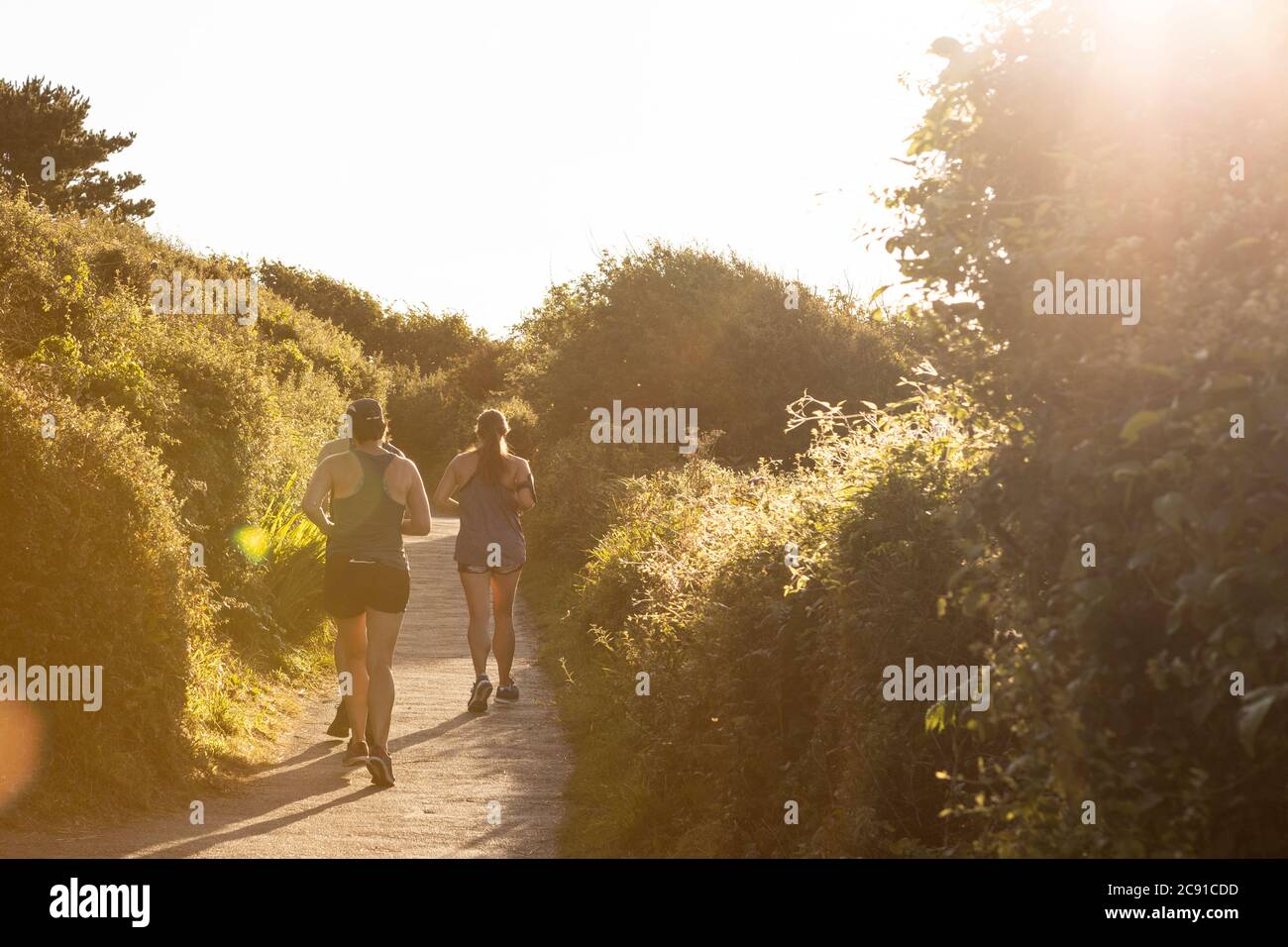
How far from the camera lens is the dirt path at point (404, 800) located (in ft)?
20.3

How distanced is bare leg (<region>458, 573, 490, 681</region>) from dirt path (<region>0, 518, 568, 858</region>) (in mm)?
472

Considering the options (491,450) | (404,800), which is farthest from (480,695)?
(404,800)

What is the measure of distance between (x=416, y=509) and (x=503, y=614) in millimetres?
2717

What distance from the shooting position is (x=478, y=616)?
10.1 metres

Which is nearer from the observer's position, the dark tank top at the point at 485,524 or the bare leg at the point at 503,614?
the dark tank top at the point at 485,524

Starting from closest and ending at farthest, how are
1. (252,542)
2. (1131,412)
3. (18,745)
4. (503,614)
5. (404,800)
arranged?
(1131,412)
(18,745)
(404,800)
(503,614)
(252,542)

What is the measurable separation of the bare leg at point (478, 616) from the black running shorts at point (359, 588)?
243 cm

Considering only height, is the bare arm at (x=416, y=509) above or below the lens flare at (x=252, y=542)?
above

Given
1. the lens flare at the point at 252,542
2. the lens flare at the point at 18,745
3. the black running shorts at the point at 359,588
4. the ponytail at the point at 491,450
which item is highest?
the ponytail at the point at 491,450

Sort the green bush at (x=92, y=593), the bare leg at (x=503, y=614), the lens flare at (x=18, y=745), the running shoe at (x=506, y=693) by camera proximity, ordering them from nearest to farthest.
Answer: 1. the lens flare at (x=18, y=745)
2. the green bush at (x=92, y=593)
3. the bare leg at (x=503, y=614)
4. the running shoe at (x=506, y=693)

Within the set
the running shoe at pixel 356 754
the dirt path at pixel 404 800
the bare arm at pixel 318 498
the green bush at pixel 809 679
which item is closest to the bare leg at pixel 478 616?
the dirt path at pixel 404 800

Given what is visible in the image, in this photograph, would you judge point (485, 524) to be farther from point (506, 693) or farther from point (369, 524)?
point (369, 524)

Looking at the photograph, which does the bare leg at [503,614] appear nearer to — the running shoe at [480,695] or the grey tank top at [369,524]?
the running shoe at [480,695]

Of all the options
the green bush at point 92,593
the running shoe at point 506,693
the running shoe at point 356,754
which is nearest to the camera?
the green bush at point 92,593
